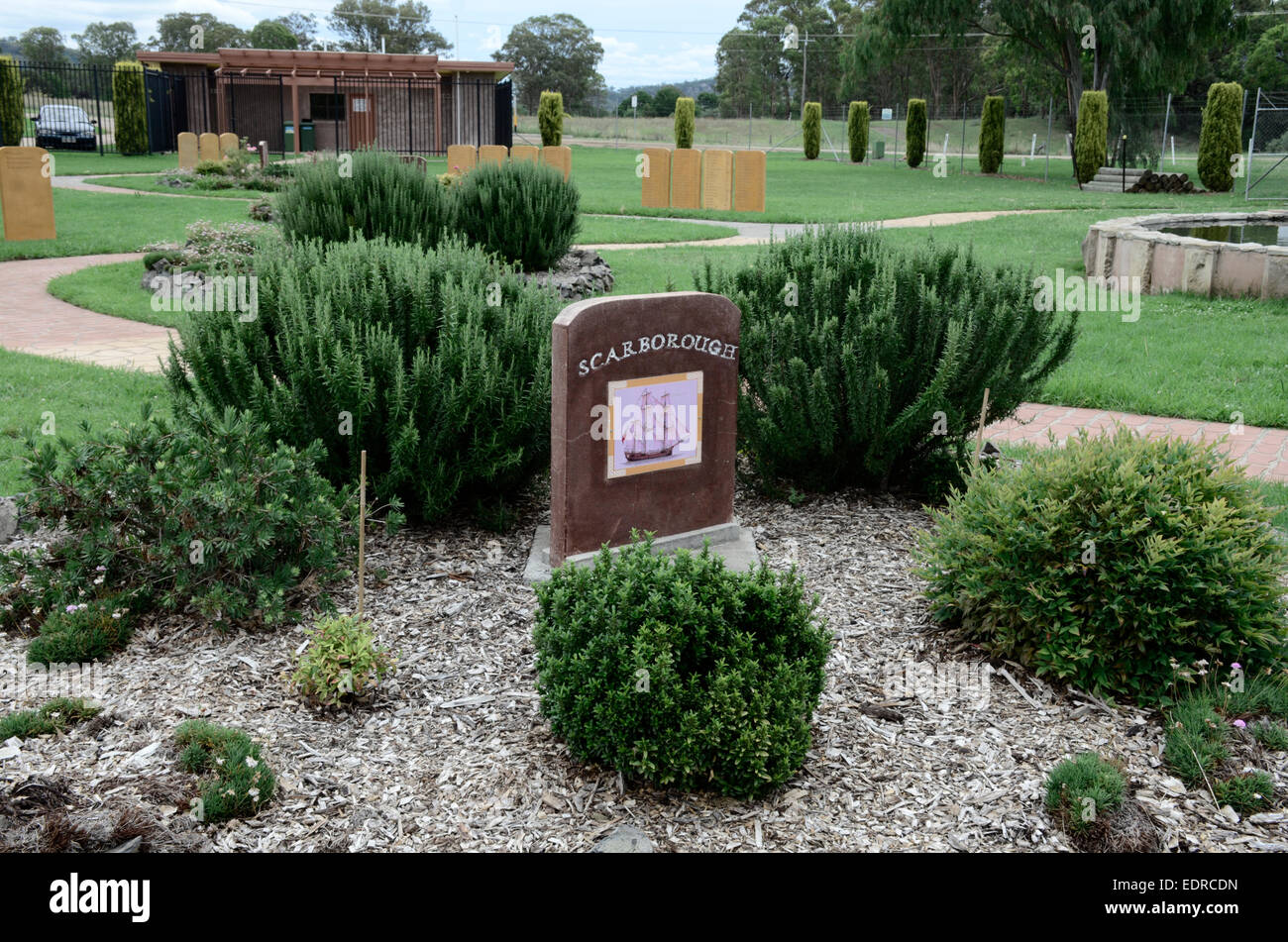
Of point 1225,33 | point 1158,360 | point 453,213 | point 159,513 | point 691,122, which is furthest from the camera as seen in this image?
point 691,122

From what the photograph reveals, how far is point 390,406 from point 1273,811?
3.69 meters

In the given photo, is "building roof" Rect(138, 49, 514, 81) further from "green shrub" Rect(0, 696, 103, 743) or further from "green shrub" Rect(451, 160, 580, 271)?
"green shrub" Rect(0, 696, 103, 743)

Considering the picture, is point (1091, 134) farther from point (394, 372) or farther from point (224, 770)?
point (224, 770)

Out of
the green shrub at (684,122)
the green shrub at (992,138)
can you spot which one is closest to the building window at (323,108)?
the green shrub at (684,122)

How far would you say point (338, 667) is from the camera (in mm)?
3715

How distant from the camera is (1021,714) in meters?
3.83

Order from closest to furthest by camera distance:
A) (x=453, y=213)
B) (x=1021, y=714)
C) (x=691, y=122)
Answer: (x=1021, y=714), (x=453, y=213), (x=691, y=122)

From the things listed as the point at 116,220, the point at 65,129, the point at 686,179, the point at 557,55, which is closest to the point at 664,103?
the point at 557,55

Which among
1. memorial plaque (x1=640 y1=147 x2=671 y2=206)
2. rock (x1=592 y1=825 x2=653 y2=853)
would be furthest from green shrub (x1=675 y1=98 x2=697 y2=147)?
rock (x1=592 y1=825 x2=653 y2=853)

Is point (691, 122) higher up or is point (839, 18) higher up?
point (839, 18)

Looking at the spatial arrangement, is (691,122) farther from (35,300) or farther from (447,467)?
(447,467)

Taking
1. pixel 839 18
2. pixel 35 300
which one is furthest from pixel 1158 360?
pixel 839 18

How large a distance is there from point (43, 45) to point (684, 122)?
76.4 meters

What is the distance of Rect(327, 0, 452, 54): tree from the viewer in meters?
83.5
